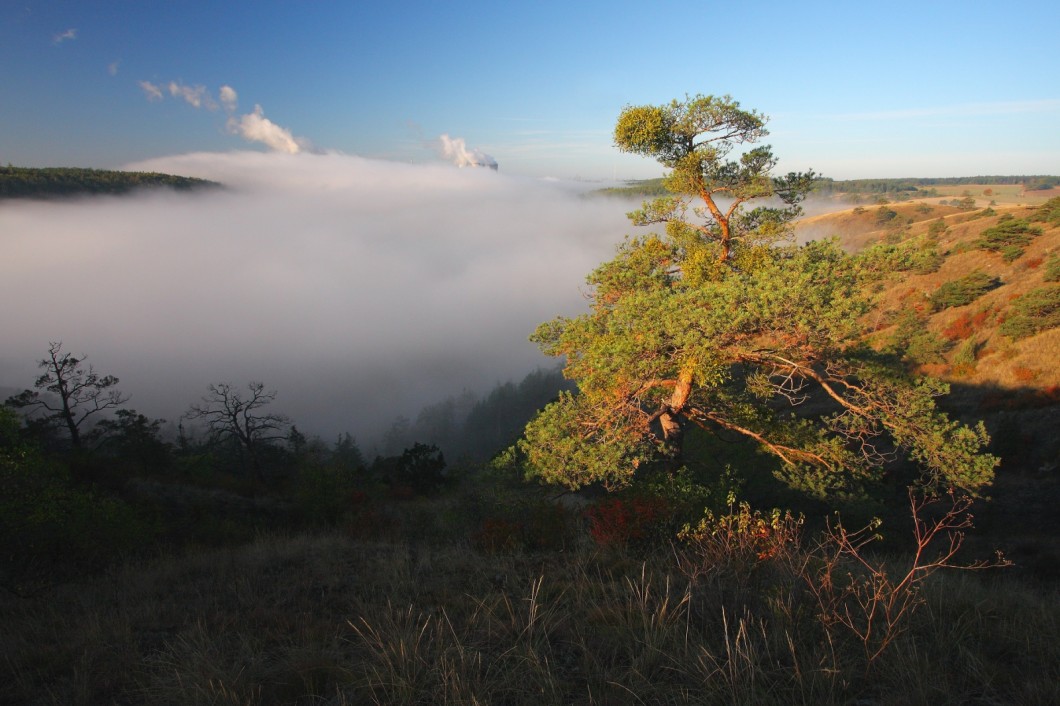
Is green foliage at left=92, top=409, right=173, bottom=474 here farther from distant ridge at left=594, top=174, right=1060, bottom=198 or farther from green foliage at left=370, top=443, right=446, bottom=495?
distant ridge at left=594, top=174, right=1060, bottom=198

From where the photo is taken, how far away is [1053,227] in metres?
48.2

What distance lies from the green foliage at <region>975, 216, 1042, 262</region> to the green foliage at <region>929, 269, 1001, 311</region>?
6.22m

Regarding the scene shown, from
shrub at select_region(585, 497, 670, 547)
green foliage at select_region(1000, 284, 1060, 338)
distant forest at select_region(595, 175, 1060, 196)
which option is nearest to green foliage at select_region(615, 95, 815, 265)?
shrub at select_region(585, 497, 670, 547)

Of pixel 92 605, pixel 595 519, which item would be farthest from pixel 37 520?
pixel 595 519

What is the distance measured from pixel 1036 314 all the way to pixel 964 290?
43.8 feet

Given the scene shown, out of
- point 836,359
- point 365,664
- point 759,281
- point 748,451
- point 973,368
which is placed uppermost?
point 759,281

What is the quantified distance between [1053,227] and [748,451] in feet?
192

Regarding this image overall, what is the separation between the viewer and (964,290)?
40094 mm

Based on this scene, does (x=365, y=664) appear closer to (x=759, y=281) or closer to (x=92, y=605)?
(x=92, y=605)

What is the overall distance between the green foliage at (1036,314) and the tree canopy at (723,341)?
27755 millimetres

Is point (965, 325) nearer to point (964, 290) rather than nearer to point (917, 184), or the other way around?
point (964, 290)

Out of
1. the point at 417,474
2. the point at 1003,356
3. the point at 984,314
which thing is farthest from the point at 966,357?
the point at 417,474

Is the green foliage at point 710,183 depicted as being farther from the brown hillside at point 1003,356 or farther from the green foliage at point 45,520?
the green foliage at point 45,520

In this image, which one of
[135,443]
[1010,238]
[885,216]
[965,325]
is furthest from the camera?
[885,216]
